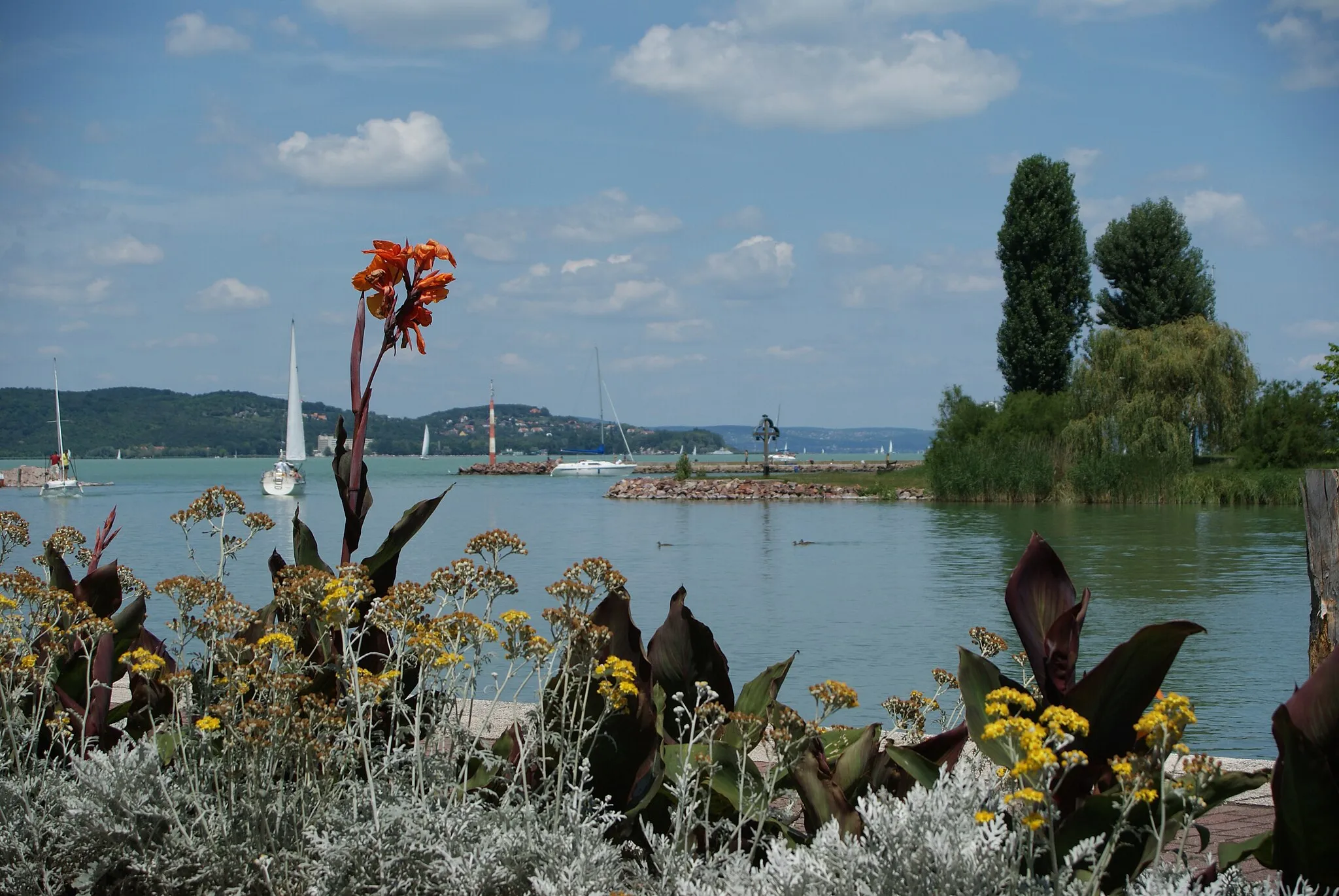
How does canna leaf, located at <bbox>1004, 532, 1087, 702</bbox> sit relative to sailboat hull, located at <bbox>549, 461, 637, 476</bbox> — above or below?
above

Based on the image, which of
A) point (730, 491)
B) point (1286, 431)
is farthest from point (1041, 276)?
point (730, 491)

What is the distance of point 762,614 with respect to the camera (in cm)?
1477

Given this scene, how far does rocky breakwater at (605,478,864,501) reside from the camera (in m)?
48.0

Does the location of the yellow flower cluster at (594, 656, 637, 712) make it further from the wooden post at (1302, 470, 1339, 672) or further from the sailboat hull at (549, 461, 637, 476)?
the sailboat hull at (549, 461, 637, 476)

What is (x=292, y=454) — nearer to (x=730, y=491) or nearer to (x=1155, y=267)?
(x=730, y=491)

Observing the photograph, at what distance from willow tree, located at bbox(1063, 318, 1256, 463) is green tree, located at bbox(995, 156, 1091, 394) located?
6322mm

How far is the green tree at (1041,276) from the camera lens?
42000 millimetres

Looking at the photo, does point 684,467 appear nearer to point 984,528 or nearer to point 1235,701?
point 984,528

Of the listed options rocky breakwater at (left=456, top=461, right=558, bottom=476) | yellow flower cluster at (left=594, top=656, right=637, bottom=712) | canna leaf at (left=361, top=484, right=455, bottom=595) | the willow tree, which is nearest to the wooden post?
yellow flower cluster at (left=594, top=656, right=637, bottom=712)

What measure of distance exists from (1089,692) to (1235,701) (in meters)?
6.96

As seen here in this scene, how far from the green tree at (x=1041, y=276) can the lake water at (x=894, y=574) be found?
6.80 meters

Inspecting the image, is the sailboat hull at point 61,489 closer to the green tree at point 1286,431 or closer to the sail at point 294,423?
the sail at point 294,423

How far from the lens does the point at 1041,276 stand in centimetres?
4247

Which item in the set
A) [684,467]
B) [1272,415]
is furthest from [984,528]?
[684,467]
